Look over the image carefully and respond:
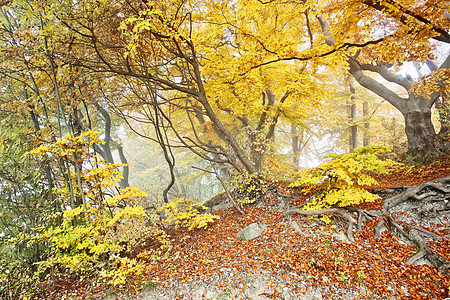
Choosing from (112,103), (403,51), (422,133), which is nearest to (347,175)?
(403,51)

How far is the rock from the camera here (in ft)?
14.6

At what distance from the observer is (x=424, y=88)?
5.85m

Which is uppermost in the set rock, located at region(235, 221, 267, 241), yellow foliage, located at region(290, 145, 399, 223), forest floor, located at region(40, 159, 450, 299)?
yellow foliage, located at region(290, 145, 399, 223)

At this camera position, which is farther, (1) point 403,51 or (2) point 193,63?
(2) point 193,63

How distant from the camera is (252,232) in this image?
449 cm

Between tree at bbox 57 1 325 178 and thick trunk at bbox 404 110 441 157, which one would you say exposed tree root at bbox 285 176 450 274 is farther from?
thick trunk at bbox 404 110 441 157

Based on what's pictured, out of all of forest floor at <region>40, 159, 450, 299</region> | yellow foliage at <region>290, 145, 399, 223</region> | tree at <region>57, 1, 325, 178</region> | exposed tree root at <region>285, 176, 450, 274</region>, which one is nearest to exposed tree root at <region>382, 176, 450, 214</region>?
exposed tree root at <region>285, 176, 450, 274</region>

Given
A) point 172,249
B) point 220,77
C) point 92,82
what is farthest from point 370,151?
point 92,82

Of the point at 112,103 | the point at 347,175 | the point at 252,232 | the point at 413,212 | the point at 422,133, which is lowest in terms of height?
the point at 252,232

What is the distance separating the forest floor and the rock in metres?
0.10

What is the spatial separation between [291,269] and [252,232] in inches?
49.8

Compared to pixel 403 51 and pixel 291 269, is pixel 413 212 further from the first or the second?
pixel 403 51

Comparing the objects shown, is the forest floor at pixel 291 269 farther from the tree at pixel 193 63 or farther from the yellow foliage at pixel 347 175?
the tree at pixel 193 63

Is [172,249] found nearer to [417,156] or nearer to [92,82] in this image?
[92,82]
